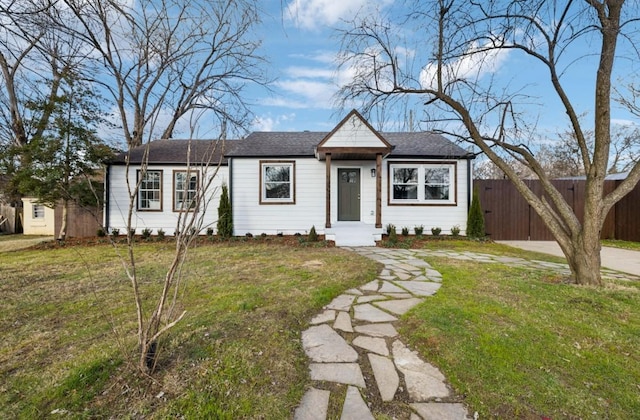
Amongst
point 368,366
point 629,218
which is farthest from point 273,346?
point 629,218

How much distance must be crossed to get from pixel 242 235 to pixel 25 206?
14251 mm

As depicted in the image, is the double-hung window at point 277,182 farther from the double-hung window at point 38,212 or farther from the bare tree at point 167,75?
the double-hung window at point 38,212

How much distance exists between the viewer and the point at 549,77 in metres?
4.61

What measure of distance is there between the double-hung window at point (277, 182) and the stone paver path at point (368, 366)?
679 cm

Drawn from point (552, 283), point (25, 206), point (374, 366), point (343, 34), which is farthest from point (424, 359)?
point (25, 206)

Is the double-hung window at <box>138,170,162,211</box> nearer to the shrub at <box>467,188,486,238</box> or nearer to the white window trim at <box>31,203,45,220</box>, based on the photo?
the white window trim at <box>31,203,45,220</box>

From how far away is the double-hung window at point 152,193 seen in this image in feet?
34.0

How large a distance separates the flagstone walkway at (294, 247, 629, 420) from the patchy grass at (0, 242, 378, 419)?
0.14m

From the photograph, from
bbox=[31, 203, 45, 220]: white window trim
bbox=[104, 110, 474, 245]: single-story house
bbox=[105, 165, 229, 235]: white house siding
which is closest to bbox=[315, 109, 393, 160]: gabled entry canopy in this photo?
bbox=[104, 110, 474, 245]: single-story house

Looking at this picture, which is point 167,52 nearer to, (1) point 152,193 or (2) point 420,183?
(1) point 152,193

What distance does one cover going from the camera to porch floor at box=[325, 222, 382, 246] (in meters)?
8.73

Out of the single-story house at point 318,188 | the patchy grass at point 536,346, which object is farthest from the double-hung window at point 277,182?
the patchy grass at point 536,346

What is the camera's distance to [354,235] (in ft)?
28.9

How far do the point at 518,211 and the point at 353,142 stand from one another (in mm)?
6418
